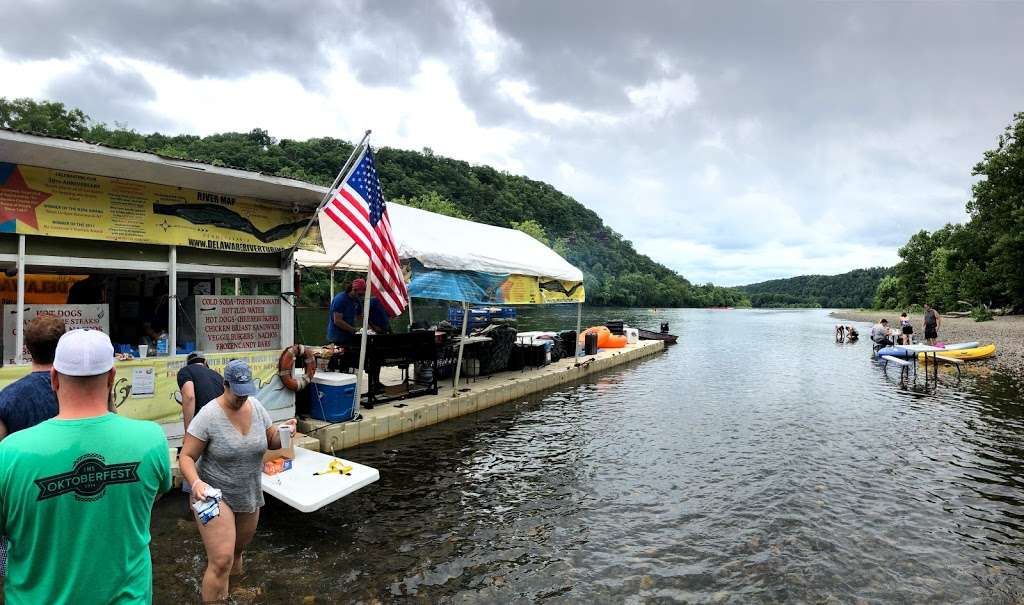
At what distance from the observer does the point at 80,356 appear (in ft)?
6.61

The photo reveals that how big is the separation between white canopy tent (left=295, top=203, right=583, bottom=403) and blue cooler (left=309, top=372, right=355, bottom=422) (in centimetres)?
250

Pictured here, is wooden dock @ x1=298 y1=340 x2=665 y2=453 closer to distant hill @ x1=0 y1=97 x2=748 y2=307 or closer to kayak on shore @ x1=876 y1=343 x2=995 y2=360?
kayak on shore @ x1=876 y1=343 x2=995 y2=360

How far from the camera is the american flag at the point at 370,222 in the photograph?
7.45m

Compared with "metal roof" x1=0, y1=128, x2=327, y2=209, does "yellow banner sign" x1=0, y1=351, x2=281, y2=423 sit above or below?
below

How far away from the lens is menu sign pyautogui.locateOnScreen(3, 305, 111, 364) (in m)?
6.18

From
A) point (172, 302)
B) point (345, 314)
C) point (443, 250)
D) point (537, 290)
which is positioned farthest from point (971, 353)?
point (172, 302)

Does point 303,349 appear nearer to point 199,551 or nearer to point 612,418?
point 199,551

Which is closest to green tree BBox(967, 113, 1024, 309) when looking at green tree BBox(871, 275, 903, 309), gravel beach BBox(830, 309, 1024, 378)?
gravel beach BBox(830, 309, 1024, 378)

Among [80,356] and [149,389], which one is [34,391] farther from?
[149,389]

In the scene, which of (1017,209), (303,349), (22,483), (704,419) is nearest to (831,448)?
(704,419)

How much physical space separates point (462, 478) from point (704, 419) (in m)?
6.57

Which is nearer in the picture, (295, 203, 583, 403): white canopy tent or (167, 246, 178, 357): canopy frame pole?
(167, 246, 178, 357): canopy frame pole

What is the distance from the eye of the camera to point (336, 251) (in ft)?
36.2

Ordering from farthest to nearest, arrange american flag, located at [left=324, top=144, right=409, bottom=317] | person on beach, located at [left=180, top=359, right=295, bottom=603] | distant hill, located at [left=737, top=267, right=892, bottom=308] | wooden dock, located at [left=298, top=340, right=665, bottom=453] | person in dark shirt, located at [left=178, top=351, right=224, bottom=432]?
1. distant hill, located at [left=737, top=267, right=892, bottom=308]
2. wooden dock, located at [left=298, top=340, right=665, bottom=453]
3. american flag, located at [left=324, top=144, right=409, bottom=317]
4. person in dark shirt, located at [left=178, top=351, right=224, bottom=432]
5. person on beach, located at [left=180, top=359, right=295, bottom=603]
